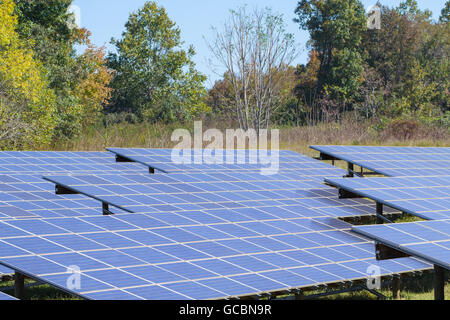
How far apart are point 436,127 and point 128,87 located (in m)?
26.7

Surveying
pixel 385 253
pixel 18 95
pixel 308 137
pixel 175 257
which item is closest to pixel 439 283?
pixel 385 253

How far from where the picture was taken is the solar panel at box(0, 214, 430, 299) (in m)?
7.97

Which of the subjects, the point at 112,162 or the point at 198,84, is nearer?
the point at 112,162

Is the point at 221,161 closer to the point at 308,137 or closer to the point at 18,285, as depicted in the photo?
the point at 18,285

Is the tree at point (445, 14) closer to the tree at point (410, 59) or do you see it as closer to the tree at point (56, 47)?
the tree at point (410, 59)

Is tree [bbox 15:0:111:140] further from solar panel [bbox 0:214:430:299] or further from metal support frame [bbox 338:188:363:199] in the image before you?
solar panel [bbox 0:214:430:299]

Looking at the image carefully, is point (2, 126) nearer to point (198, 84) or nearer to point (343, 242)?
point (343, 242)

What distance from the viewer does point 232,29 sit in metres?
43.5

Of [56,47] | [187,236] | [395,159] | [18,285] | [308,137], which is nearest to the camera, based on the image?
[18,285]

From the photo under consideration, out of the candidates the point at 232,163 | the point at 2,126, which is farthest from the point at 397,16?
the point at 232,163

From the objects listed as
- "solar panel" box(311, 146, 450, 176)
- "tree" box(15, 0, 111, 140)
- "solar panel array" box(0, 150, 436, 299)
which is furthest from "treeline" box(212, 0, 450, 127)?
"solar panel array" box(0, 150, 436, 299)

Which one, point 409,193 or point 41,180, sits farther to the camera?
point 41,180

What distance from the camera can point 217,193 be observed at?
46.7 ft

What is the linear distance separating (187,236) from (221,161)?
890 cm
